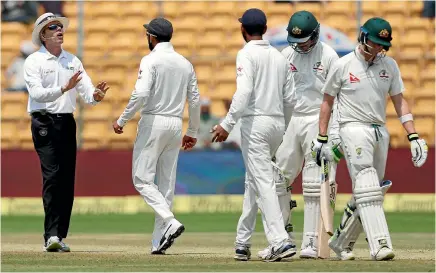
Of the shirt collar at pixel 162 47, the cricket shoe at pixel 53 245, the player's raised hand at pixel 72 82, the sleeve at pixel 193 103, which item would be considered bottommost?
the cricket shoe at pixel 53 245

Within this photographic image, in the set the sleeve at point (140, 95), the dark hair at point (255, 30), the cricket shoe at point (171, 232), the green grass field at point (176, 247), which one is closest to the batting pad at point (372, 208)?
the green grass field at point (176, 247)

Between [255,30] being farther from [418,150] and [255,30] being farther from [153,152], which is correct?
[418,150]

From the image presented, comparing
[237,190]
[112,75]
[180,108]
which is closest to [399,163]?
[237,190]

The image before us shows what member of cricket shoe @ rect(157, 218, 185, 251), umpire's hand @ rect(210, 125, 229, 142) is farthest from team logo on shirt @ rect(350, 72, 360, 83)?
cricket shoe @ rect(157, 218, 185, 251)

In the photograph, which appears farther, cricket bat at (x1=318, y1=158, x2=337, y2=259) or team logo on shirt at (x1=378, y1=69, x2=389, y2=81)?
cricket bat at (x1=318, y1=158, x2=337, y2=259)

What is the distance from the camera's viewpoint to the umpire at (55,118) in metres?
10.8

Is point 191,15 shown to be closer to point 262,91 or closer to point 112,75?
point 112,75

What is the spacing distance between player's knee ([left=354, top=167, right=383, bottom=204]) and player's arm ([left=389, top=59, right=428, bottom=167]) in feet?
1.21

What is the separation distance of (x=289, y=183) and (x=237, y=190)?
301 inches

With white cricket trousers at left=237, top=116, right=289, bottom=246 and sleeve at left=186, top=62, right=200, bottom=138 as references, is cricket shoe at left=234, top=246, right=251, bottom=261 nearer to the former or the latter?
white cricket trousers at left=237, top=116, right=289, bottom=246

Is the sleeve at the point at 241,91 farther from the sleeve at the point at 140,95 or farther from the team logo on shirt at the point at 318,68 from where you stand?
the sleeve at the point at 140,95

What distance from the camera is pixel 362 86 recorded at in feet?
30.6

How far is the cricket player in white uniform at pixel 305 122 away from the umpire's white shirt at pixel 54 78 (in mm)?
1889

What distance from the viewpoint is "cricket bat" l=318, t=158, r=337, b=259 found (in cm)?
961
